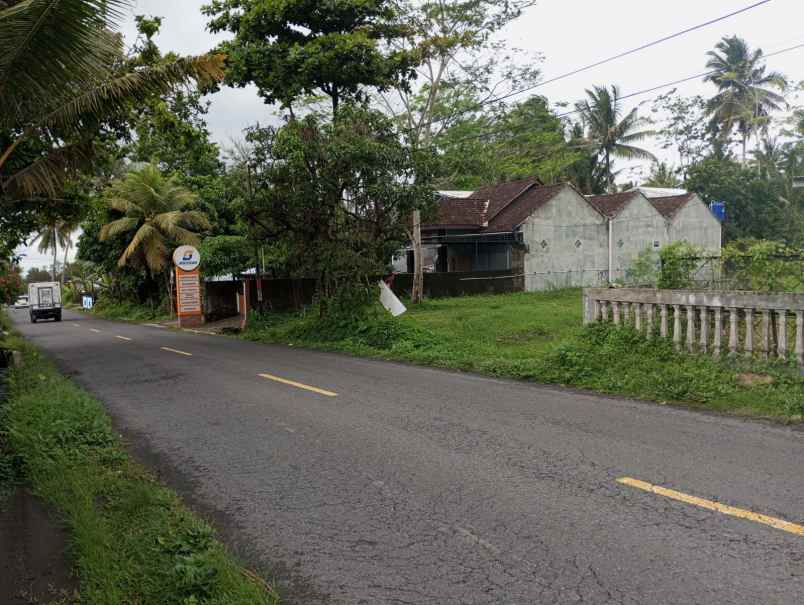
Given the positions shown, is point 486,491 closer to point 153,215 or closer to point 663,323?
point 663,323

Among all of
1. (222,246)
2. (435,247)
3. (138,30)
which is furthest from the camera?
(435,247)

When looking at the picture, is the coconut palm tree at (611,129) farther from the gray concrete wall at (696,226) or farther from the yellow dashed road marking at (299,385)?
the yellow dashed road marking at (299,385)

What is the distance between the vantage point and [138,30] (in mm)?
12914

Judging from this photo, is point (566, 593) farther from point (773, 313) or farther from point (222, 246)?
point (222, 246)

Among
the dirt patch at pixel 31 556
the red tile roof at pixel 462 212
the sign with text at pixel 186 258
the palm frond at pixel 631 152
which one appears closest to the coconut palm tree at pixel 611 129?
the palm frond at pixel 631 152

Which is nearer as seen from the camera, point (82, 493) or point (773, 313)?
point (82, 493)

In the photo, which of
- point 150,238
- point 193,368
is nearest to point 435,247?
point 150,238

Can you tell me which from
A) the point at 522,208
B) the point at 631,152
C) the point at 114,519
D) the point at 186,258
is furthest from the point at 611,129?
the point at 114,519

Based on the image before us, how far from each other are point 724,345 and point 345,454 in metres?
5.72

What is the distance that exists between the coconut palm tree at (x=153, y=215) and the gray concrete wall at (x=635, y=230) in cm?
2091

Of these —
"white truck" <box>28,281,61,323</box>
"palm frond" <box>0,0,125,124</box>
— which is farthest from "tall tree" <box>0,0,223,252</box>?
"white truck" <box>28,281,61,323</box>

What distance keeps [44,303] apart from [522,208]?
29123 millimetres

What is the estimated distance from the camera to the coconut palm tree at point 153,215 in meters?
32.2

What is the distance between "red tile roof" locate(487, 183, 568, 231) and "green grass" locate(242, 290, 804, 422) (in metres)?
9.85
